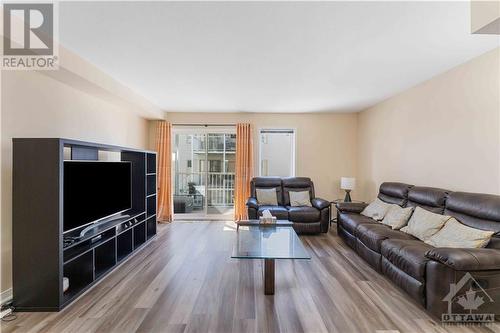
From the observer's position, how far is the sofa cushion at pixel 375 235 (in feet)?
8.99

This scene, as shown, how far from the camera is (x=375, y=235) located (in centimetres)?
281

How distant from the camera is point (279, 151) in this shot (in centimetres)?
566

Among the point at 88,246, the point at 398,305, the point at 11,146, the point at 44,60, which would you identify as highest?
the point at 44,60

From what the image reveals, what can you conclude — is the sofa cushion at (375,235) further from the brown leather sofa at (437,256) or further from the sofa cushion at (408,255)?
the sofa cushion at (408,255)

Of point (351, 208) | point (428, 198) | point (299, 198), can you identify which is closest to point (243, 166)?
point (299, 198)

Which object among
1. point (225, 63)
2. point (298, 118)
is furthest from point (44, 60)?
point (298, 118)

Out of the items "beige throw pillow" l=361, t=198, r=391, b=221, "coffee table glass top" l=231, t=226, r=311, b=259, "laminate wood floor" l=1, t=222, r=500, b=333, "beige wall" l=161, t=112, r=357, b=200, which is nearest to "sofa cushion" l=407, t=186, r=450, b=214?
"beige throw pillow" l=361, t=198, r=391, b=221

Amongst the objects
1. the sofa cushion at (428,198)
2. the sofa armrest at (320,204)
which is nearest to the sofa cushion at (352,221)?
the sofa armrest at (320,204)

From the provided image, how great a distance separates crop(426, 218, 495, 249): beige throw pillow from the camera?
2127 mm

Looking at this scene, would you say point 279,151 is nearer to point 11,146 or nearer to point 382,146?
point 382,146

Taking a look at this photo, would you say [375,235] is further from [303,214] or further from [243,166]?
[243,166]

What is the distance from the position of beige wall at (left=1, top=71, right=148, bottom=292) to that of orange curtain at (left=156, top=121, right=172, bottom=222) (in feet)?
4.75

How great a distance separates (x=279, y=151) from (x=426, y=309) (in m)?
4.03

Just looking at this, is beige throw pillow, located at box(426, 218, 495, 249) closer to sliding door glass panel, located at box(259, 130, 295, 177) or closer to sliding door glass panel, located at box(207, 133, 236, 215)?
sliding door glass panel, located at box(259, 130, 295, 177)
